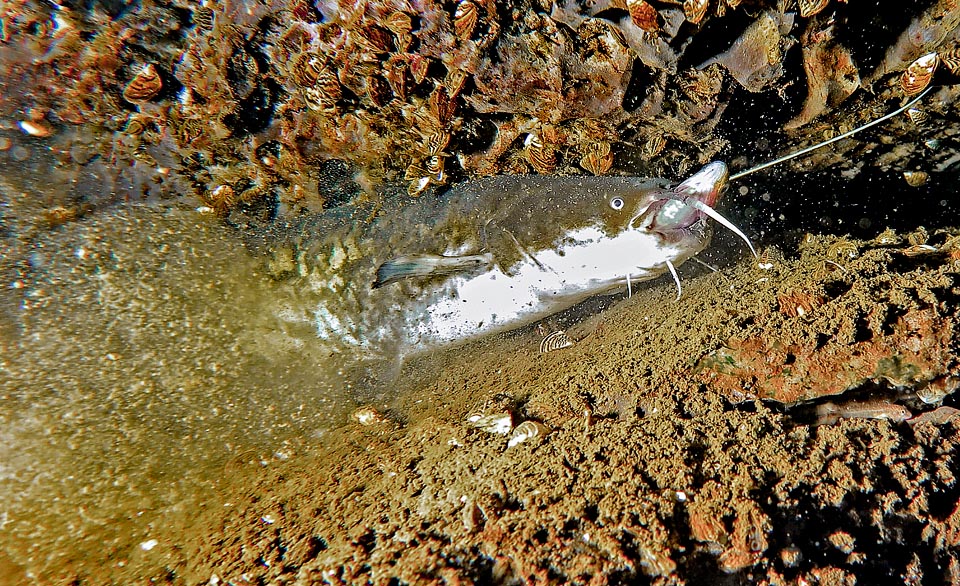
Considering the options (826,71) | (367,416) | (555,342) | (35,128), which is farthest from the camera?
(555,342)

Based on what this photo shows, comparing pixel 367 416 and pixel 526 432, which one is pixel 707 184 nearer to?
pixel 526 432

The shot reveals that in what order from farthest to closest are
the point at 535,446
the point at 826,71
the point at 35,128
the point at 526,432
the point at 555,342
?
the point at 555,342
the point at 826,71
the point at 35,128
the point at 526,432
the point at 535,446

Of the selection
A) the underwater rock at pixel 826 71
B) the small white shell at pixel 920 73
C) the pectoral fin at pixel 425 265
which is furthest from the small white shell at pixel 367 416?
the small white shell at pixel 920 73

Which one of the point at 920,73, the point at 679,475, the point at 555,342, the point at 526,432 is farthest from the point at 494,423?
the point at 920,73

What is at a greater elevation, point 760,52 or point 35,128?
point 760,52

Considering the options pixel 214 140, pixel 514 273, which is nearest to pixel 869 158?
pixel 514 273

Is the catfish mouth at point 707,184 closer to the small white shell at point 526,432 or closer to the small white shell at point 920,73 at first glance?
the small white shell at point 920,73

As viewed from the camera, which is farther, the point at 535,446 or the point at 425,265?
the point at 425,265

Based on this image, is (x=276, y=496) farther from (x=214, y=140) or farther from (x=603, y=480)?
(x=214, y=140)
